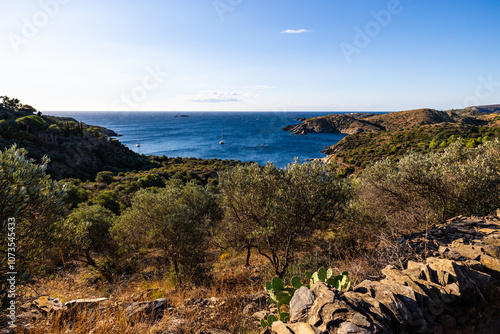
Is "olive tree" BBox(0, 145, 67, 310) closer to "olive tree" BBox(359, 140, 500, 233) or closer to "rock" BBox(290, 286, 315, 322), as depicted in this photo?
"rock" BBox(290, 286, 315, 322)

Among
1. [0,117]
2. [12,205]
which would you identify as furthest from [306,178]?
[0,117]

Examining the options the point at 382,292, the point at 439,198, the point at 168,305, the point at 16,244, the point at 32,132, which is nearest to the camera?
the point at 382,292

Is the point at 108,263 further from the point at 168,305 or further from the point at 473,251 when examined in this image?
the point at 473,251

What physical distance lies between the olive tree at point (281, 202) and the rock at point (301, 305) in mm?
6213

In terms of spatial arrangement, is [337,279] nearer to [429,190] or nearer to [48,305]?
[48,305]

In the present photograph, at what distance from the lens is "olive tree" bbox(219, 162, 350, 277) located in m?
12.3

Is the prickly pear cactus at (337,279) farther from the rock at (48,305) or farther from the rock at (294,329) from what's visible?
the rock at (48,305)

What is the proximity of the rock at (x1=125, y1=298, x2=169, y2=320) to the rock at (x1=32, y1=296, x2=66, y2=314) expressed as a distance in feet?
5.39

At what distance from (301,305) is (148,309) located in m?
4.44

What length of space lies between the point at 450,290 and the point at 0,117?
101791mm

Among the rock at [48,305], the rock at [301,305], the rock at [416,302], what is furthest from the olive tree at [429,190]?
the rock at [48,305]

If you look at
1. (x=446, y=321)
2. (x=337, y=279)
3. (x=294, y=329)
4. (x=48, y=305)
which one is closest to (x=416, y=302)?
(x=446, y=321)

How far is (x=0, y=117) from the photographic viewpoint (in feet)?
220

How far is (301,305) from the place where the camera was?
16.0 ft
